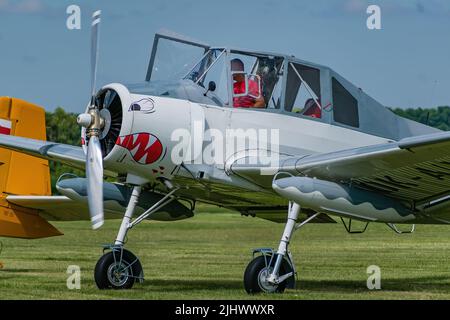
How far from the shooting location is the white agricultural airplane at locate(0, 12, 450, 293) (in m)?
12.4

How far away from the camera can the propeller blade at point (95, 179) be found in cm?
1264

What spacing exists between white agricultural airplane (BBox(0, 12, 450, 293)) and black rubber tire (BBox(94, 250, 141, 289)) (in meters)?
0.01

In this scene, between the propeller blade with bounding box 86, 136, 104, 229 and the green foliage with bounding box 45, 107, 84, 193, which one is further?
the green foliage with bounding box 45, 107, 84, 193

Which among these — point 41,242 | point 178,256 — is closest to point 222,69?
point 178,256

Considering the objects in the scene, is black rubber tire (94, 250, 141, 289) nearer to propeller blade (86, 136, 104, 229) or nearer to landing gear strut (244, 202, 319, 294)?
propeller blade (86, 136, 104, 229)

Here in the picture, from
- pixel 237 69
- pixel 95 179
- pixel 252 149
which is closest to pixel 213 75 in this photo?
pixel 237 69

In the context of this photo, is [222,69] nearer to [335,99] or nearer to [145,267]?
[335,99]

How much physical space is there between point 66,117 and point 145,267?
67.4 m

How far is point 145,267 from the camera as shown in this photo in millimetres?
18516

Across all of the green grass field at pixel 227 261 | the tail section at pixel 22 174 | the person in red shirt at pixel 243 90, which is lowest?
the green grass field at pixel 227 261

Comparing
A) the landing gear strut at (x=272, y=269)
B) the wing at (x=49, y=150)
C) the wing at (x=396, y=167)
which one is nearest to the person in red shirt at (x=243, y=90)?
the wing at (x=396, y=167)

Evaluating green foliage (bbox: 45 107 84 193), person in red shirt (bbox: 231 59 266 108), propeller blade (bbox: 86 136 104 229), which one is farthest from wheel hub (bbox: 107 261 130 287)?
green foliage (bbox: 45 107 84 193)

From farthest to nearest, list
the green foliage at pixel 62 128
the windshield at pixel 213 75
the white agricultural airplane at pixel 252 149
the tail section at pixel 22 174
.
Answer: the green foliage at pixel 62 128
the tail section at pixel 22 174
the windshield at pixel 213 75
the white agricultural airplane at pixel 252 149

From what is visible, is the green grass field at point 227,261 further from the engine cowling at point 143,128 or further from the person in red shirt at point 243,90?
the person in red shirt at point 243,90
